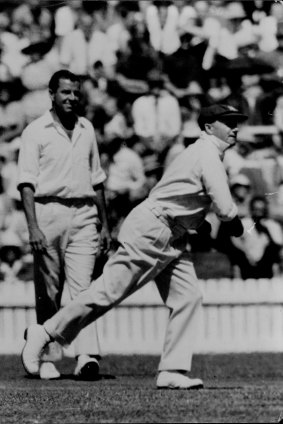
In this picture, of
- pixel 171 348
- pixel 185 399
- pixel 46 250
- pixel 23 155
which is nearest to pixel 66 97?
pixel 23 155

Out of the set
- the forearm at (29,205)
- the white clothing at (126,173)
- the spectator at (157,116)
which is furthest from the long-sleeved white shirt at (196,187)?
the spectator at (157,116)

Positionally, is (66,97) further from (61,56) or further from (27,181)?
(61,56)

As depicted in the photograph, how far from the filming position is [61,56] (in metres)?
13.9

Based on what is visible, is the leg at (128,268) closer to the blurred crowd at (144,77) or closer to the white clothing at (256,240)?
the white clothing at (256,240)

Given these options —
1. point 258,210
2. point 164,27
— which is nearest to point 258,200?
point 258,210

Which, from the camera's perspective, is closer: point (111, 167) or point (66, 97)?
point (66, 97)

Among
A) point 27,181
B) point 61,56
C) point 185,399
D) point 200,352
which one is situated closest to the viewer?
point 185,399

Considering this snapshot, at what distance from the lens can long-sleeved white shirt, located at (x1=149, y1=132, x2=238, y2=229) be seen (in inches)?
306

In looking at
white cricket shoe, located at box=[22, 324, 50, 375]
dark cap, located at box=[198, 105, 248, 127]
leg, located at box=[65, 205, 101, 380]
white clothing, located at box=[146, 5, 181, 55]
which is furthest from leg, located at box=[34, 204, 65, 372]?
white clothing, located at box=[146, 5, 181, 55]

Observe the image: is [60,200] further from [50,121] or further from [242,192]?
[242,192]

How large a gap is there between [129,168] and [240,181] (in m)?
1.15

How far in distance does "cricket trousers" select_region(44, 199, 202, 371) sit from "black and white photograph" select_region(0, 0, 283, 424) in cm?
61

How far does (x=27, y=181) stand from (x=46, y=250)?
52cm

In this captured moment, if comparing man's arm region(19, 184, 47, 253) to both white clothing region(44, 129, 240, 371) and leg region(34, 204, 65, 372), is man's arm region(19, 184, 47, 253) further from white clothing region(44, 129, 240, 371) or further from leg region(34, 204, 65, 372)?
white clothing region(44, 129, 240, 371)
